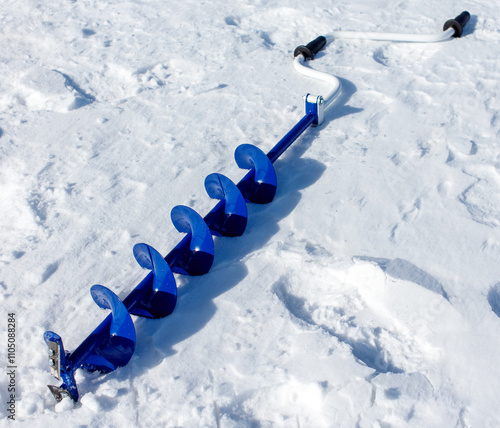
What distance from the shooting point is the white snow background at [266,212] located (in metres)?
2.52

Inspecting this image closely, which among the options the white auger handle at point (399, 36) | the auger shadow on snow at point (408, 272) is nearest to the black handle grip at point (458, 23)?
the white auger handle at point (399, 36)

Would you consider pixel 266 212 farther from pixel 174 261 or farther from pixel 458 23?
pixel 458 23

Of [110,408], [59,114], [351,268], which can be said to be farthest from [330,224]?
[59,114]

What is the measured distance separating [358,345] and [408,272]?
524 mm

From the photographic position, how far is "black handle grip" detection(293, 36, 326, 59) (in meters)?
4.87

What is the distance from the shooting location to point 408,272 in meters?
2.97

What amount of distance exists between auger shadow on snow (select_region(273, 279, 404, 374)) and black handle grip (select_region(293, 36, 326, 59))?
2.65 m

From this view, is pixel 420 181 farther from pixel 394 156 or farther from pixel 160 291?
pixel 160 291

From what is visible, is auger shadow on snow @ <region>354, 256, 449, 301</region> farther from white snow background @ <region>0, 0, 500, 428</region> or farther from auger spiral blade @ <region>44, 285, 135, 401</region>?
auger spiral blade @ <region>44, 285, 135, 401</region>

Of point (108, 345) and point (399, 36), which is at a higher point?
point (399, 36)

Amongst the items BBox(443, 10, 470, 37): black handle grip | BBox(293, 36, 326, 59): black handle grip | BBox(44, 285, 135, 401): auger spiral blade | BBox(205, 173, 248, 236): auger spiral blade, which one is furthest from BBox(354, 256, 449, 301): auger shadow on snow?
BBox(443, 10, 470, 37): black handle grip

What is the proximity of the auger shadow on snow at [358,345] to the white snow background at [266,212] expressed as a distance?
0.03ft

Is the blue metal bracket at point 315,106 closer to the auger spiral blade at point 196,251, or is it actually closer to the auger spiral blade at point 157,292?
the auger spiral blade at point 196,251

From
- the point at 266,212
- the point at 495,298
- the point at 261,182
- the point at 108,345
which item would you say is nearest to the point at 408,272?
the point at 495,298
